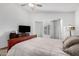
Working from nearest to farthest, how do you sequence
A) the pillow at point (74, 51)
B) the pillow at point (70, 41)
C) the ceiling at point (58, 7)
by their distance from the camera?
the pillow at point (74, 51) → the pillow at point (70, 41) → the ceiling at point (58, 7)

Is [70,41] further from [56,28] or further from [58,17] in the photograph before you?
[58,17]

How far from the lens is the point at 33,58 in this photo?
5.28 feet

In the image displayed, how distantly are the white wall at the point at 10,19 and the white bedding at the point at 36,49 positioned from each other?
233 millimetres

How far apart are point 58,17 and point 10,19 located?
723mm

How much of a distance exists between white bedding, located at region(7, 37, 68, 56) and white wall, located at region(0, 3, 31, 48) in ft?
0.76

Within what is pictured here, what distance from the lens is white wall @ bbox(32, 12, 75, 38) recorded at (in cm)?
181

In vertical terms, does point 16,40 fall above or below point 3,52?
above

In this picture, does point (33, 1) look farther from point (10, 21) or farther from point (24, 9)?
point (10, 21)

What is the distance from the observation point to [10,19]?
1812mm

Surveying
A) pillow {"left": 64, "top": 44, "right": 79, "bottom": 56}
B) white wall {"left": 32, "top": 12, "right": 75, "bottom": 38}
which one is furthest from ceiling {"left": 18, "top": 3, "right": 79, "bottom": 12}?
pillow {"left": 64, "top": 44, "right": 79, "bottom": 56}

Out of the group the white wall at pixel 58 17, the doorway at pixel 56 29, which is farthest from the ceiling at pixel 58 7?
the doorway at pixel 56 29

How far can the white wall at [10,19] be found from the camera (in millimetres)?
1759

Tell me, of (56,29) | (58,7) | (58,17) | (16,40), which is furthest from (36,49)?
(58,7)

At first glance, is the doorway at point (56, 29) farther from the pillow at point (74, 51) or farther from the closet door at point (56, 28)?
the pillow at point (74, 51)
